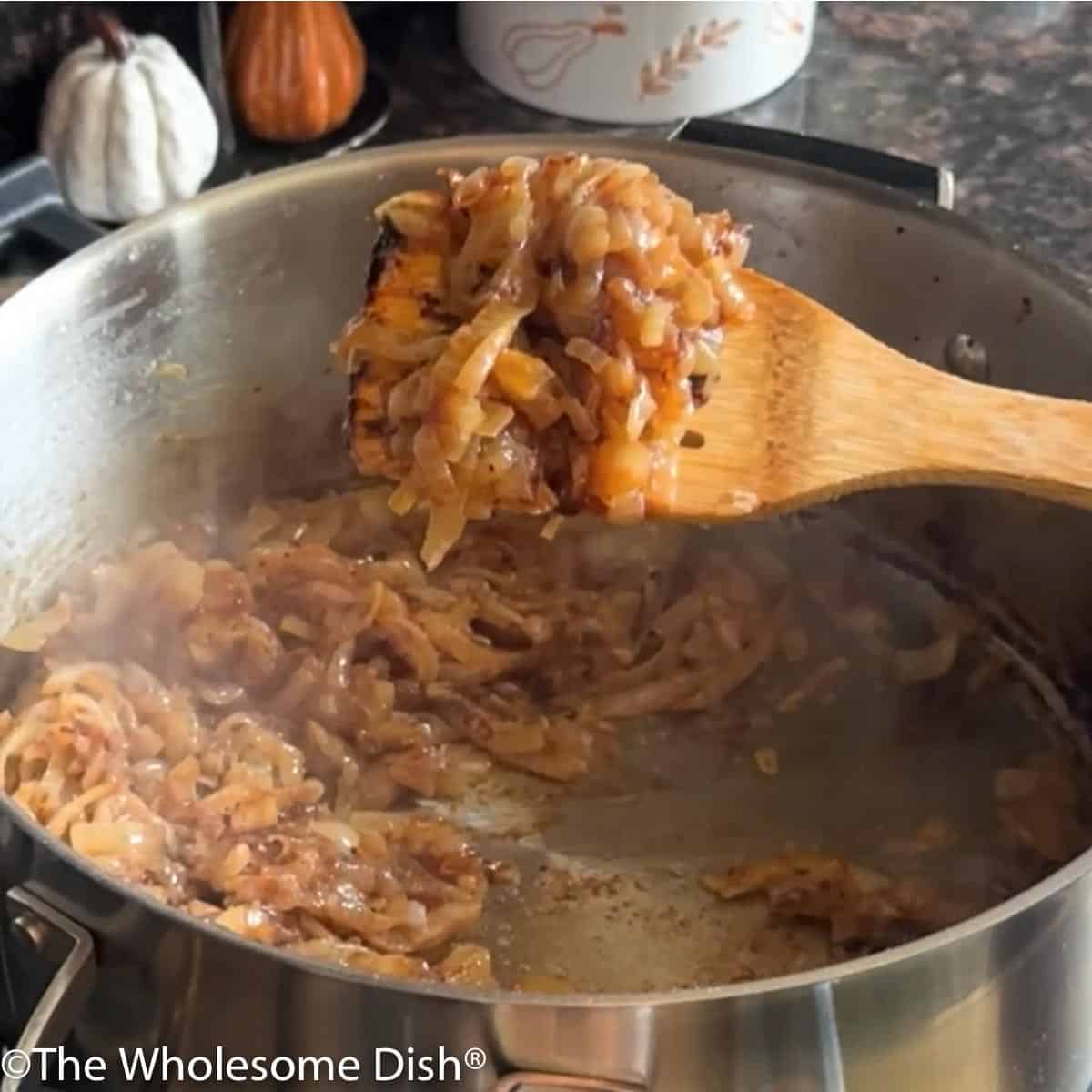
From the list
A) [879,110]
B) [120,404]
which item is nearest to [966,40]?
[879,110]

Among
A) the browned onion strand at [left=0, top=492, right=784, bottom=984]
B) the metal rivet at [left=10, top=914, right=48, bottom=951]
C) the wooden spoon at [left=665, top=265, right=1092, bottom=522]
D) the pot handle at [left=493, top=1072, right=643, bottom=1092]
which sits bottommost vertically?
the browned onion strand at [left=0, top=492, right=784, bottom=984]

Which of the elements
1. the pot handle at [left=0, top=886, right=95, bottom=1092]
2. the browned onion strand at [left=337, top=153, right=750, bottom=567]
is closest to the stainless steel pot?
the pot handle at [left=0, top=886, right=95, bottom=1092]

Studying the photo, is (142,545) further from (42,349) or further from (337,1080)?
(337,1080)

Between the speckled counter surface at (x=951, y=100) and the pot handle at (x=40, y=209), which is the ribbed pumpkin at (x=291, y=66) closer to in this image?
the speckled counter surface at (x=951, y=100)

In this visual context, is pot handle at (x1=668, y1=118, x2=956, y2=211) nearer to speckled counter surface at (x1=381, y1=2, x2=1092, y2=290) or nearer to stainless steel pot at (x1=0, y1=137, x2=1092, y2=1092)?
stainless steel pot at (x1=0, y1=137, x2=1092, y2=1092)

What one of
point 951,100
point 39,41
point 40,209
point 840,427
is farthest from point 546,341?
point 951,100

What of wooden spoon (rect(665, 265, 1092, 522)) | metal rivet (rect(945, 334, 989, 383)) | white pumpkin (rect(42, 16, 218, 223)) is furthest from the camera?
white pumpkin (rect(42, 16, 218, 223))

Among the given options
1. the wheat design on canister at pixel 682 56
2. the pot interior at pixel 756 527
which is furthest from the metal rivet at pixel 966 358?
the wheat design on canister at pixel 682 56

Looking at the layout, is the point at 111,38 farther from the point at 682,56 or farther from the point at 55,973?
the point at 55,973
